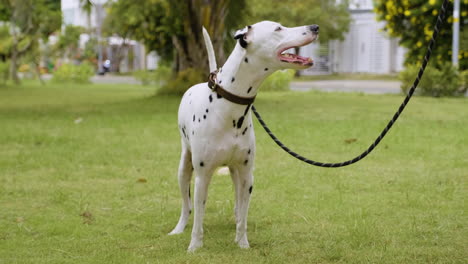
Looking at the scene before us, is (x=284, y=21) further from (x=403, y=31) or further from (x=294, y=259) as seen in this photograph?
(x=294, y=259)

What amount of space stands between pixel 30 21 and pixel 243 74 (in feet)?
85.2

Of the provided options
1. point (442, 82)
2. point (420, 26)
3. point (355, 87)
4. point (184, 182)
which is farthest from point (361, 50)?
point (184, 182)

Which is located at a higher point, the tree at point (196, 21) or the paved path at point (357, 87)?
the tree at point (196, 21)

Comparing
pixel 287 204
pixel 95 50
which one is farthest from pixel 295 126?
pixel 95 50

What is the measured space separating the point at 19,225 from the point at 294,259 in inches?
96.6

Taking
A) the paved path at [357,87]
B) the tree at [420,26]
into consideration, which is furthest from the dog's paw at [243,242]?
the paved path at [357,87]

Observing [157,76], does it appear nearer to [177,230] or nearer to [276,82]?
[276,82]

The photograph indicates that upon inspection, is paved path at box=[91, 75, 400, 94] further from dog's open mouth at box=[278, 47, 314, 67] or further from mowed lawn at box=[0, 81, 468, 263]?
dog's open mouth at box=[278, 47, 314, 67]

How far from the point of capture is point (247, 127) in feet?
14.8

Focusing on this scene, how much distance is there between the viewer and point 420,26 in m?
21.5

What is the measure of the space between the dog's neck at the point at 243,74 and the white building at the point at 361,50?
35.0 m

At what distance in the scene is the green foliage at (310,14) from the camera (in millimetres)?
37406

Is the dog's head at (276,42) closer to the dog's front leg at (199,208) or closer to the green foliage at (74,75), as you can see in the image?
the dog's front leg at (199,208)

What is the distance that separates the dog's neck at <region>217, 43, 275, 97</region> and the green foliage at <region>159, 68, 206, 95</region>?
11699 millimetres
